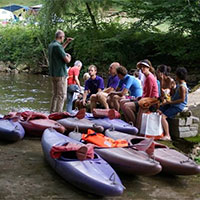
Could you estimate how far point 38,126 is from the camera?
19.8 feet

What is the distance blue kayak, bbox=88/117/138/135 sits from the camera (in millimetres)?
5897

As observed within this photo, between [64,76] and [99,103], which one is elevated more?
[64,76]

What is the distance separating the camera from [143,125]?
600cm

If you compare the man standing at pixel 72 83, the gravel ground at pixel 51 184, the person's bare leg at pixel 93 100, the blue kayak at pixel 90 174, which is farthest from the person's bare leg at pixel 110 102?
the blue kayak at pixel 90 174

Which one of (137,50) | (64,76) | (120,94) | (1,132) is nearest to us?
(1,132)

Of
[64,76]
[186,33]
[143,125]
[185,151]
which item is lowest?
[185,151]

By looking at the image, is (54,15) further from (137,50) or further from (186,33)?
(186,33)

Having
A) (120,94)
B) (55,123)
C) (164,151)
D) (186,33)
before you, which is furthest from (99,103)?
(186,33)

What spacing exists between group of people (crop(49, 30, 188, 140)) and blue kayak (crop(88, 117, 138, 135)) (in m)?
0.25

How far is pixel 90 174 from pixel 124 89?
293 centimetres

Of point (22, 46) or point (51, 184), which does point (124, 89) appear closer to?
point (51, 184)

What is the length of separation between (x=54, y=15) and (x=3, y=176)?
17415 millimetres

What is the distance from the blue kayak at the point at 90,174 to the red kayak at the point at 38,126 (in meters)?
1.45

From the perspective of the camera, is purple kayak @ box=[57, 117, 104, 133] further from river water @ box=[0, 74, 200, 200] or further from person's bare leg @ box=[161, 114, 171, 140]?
person's bare leg @ box=[161, 114, 171, 140]
